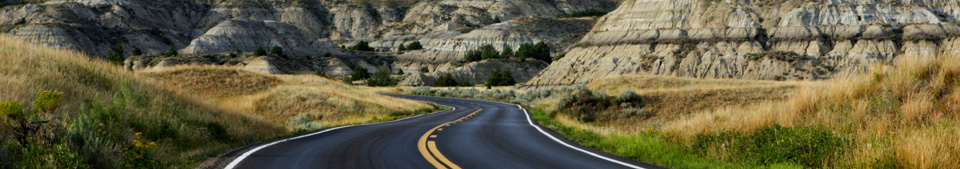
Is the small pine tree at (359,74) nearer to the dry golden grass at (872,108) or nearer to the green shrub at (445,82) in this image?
the green shrub at (445,82)

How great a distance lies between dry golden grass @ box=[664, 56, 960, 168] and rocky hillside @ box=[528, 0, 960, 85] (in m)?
62.5

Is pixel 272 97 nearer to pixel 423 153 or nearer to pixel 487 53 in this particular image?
pixel 423 153

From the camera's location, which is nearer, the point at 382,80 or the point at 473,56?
the point at 382,80

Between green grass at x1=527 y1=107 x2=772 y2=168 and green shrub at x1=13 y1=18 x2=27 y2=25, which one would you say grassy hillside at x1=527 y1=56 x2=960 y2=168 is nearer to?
green grass at x1=527 y1=107 x2=772 y2=168

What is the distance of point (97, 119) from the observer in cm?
964

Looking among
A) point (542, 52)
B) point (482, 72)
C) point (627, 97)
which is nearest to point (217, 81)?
point (627, 97)

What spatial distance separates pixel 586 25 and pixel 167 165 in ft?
447

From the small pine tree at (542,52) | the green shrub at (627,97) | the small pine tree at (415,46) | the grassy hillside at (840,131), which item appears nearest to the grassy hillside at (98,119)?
the grassy hillside at (840,131)

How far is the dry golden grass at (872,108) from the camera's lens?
31.8 ft

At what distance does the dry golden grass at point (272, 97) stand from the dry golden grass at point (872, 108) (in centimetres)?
1958

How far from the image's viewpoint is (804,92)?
12734 mm

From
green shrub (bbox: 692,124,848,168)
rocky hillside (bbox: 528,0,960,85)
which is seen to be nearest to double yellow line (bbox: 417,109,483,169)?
green shrub (bbox: 692,124,848,168)

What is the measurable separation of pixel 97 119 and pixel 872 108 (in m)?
14.1

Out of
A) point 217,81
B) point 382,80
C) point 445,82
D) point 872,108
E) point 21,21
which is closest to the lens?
point 872,108
